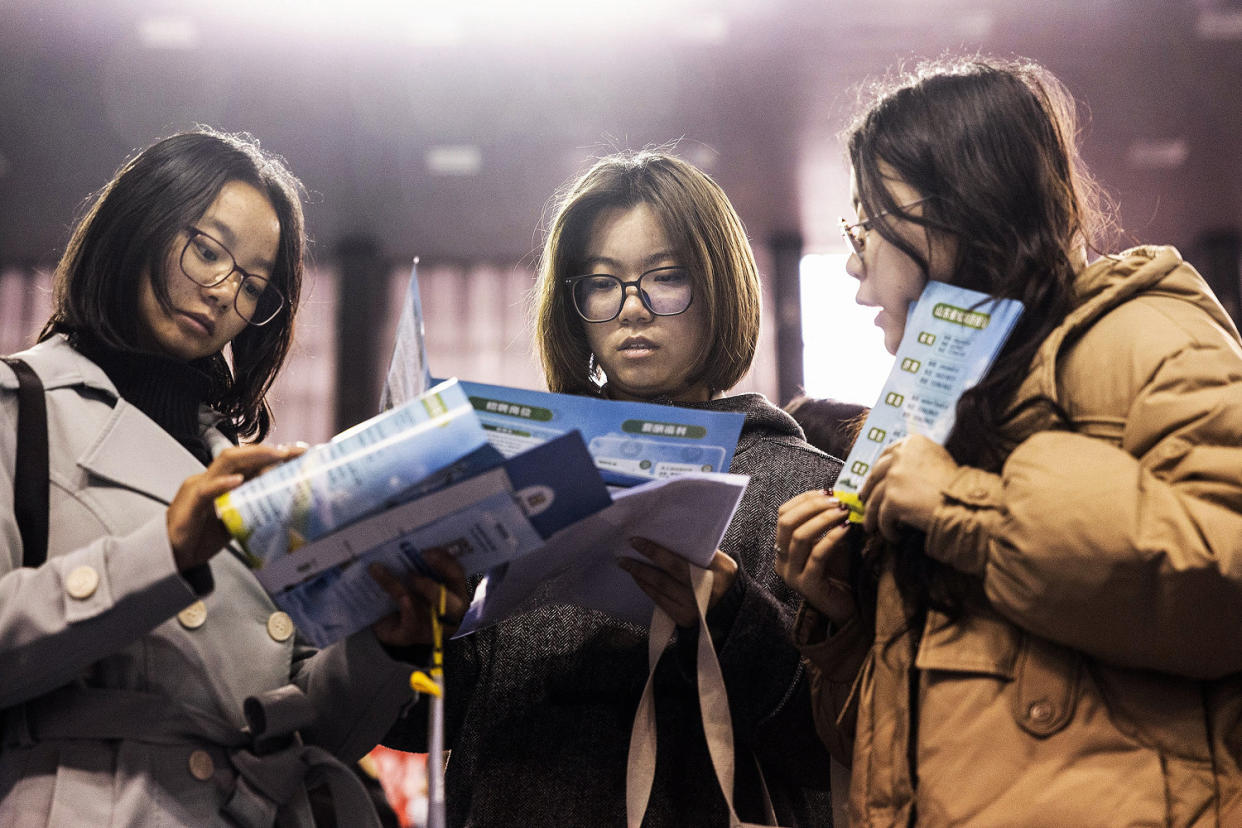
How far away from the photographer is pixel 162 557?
42.3 inches

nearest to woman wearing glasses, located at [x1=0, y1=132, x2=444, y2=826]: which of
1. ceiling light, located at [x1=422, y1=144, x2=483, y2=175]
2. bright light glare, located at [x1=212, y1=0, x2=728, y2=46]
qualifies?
bright light glare, located at [x1=212, y1=0, x2=728, y2=46]

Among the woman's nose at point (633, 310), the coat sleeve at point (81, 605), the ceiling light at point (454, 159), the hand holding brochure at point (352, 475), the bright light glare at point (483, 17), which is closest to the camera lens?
the hand holding brochure at point (352, 475)

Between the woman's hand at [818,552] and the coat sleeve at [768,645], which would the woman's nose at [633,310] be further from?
the woman's hand at [818,552]

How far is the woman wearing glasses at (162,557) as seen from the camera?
3.56 feet

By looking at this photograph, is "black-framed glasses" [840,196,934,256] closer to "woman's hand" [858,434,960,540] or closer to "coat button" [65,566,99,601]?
"woman's hand" [858,434,960,540]

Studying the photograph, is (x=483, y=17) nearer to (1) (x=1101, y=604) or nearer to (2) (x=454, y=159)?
(2) (x=454, y=159)

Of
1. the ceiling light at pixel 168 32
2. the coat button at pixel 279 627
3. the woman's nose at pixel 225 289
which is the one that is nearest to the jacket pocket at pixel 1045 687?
the coat button at pixel 279 627

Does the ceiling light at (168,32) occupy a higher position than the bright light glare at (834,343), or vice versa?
the ceiling light at (168,32)

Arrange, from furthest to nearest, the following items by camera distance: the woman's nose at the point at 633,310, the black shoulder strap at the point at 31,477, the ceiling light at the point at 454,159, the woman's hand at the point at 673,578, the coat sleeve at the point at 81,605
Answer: the ceiling light at the point at 454,159
the woman's nose at the point at 633,310
the woman's hand at the point at 673,578
the black shoulder strap at the point at 31,477
the coat sleeve at the point at 81,605

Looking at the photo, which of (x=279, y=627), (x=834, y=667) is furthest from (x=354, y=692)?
(x=834, y=667)

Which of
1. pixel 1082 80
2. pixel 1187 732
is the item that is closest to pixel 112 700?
pixel 1187 732

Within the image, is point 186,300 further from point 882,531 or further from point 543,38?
point 543,38

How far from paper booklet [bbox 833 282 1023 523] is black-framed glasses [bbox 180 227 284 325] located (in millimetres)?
844

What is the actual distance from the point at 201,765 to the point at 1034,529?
90cm
